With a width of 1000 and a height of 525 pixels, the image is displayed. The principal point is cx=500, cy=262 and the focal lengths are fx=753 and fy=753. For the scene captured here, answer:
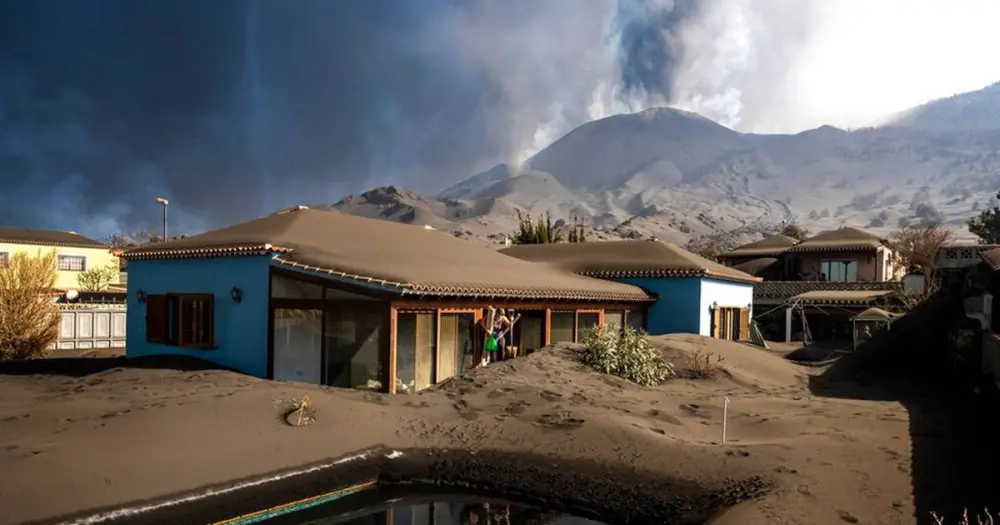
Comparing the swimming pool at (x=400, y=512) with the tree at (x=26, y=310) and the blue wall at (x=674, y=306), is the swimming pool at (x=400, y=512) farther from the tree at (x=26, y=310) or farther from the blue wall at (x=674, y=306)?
the tree at (x=26, y=310)

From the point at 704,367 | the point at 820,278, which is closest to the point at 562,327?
the point at 704,367

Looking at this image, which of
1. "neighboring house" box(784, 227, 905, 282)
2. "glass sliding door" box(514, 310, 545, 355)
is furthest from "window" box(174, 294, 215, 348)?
"neighboring house" box(784, 227, 905, 282)

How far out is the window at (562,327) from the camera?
2206 centimetres

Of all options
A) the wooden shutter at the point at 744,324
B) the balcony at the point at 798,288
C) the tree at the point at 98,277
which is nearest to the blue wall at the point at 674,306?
the wooden shutter at the point at 744,324

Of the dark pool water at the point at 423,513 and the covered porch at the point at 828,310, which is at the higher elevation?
the covered porch at the point at 828,310

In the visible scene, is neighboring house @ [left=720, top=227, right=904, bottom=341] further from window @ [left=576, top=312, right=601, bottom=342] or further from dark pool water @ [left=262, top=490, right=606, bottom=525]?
dark pool water @ [left=262, top=490, right=606, bottom=525]

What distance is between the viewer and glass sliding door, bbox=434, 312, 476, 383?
17.5m

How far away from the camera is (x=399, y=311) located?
52.7ft

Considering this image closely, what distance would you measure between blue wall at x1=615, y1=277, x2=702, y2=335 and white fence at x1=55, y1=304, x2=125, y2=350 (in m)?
23.1

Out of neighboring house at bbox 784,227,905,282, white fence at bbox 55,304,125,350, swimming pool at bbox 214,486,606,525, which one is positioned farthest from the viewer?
neighboring house at bbox 784,227,905,282

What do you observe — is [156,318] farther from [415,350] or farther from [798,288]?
[798,288]

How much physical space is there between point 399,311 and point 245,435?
527cm

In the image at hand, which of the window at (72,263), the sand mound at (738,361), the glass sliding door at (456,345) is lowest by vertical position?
the sand mound at (738,361)

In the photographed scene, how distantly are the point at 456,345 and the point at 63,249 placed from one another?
41.6 metres
